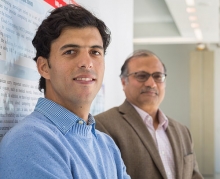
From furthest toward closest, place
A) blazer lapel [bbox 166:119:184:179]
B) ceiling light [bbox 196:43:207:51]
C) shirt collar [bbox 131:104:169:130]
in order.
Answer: ceiling light [bbox 196:43:207:51] → shirt collar [bbox 131:104:169:130] → blazer lapel [bbox 166:119:184:179]

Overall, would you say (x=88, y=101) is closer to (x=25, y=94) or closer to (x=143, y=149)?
(x=25, y=94)

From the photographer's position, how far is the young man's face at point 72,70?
5.21 feet

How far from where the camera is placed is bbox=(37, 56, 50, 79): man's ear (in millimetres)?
1639

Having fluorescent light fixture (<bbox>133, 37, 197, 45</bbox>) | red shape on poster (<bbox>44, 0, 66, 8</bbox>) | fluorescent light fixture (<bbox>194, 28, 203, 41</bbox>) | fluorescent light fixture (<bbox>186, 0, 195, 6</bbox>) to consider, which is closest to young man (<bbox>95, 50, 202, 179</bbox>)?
red shape on poster (<bbox>44, 0, 66, 8</bbox>)

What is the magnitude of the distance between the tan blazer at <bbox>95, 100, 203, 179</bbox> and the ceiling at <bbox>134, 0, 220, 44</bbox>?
4358mm

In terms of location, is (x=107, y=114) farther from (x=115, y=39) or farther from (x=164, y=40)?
(x=164, y=40)

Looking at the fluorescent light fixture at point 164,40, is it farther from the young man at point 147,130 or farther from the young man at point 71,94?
the young man at point 71,94

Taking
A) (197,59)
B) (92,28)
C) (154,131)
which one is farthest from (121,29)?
(197,59)

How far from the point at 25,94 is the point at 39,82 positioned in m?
0.08

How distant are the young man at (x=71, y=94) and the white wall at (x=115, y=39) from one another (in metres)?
1.19

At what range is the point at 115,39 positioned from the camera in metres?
3.47

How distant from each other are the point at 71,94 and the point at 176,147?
1417 millimetres

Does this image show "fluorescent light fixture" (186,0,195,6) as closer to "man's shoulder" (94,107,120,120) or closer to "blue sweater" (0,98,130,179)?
"man's shoulder" (94,107,120,120)

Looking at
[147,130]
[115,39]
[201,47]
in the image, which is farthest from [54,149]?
[201,47]
